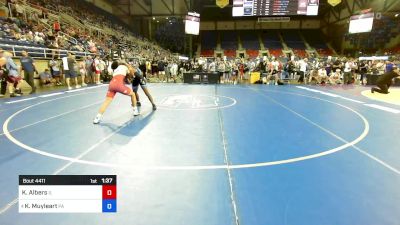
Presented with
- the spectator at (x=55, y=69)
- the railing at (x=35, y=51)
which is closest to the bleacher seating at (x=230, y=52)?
the railing at (x=35, y=51)

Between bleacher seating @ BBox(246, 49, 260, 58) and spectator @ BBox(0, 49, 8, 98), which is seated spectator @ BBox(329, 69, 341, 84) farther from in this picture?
bleacher seating @ BBox(246, 49, 260, 58)

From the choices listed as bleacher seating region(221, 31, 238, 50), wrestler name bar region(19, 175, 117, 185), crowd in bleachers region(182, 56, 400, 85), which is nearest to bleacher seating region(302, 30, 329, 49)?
bleacher seating region(221, 31, 238, 50)

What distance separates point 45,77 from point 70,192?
45.7ft

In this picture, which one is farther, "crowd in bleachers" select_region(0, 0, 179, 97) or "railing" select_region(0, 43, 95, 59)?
"railing" select_region(0, 43, 95, 59)

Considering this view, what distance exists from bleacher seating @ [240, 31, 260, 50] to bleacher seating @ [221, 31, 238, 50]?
1.38m

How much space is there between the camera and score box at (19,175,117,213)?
2098mm

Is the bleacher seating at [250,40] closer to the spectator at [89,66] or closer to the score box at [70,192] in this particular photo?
the spectator at [89,66]

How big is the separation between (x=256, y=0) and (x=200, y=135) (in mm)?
15977

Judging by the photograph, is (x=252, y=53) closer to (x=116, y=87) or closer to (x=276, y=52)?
(x=276, y=52)

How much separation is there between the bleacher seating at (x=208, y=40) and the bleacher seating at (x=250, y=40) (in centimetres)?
498

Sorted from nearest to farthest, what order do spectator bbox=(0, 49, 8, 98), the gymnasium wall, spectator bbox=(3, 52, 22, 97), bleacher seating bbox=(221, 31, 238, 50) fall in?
spectator bbox=(0, 49, 8, 98)
spectator bbox=(3, 52, 22, 97)
bleacher seating bbox=(221, 31, 238, 50)
the gymnasium wall

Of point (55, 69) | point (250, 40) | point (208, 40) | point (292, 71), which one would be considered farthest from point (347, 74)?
point (208, 40)

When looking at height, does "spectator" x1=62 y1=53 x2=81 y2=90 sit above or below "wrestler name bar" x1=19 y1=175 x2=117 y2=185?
above

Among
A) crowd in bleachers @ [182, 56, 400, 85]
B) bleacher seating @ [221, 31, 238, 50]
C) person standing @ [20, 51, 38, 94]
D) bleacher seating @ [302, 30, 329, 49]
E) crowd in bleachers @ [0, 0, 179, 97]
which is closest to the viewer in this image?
→ person standing @ [20, 51, 38, 94]
